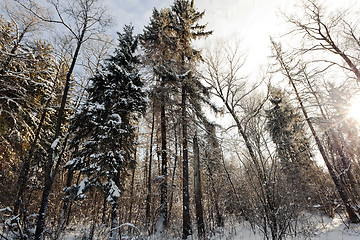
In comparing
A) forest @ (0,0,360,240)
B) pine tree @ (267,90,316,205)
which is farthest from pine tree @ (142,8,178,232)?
pine tree @ (267,90,316,205)

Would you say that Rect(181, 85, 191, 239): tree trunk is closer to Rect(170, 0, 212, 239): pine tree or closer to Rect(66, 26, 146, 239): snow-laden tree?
Rect(170, 0, 212, 239): pine tree

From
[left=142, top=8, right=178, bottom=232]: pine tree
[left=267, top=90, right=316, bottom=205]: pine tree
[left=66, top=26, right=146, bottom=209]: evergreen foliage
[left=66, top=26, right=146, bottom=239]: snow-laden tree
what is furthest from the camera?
[left=142, top=8, right=178, bottom=232]: pine tree

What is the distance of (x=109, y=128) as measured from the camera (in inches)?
328

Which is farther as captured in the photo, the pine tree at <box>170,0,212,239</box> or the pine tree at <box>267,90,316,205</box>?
the pine tree at <box>170,0,212,239</box>

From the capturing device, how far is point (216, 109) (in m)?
10.1

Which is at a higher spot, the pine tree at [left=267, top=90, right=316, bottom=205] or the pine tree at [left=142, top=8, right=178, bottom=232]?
the pine tree at [left=142, top=8, right=178, bottom=232]

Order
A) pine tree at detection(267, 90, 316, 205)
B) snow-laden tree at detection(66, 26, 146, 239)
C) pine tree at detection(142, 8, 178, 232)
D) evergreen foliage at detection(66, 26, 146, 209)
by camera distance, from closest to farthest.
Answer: pine tree at detection(267, 90, 316, 205) → snow-laden tree at detection(66, 26, 146, 239) → evergreen foliage at detection(66, 26, 146, 209) → pine tree at detection(142, 8, 178, 232)

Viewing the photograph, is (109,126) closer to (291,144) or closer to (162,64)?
(162,64)

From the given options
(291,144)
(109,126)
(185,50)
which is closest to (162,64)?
(185,50)

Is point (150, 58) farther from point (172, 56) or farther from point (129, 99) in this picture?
point (129, 99)

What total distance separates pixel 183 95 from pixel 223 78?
3.29m

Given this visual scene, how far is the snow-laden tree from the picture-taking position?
7552mm

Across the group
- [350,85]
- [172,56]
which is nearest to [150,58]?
[172,56]

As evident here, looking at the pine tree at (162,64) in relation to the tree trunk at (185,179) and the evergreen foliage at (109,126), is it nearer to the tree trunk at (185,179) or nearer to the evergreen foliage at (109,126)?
the tree trunk at (185,179)
